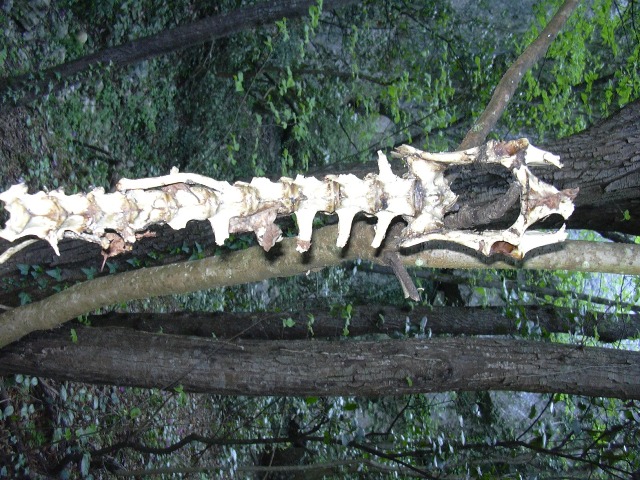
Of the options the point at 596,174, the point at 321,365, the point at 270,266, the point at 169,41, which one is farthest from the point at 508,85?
the point at 169,41

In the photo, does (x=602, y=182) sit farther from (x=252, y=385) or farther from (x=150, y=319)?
(x=150, y=319)

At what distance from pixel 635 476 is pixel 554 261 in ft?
7.65

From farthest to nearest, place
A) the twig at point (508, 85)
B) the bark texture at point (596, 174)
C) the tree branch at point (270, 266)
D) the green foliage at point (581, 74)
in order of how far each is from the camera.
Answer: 1. the green foliage at point (581, 74)
2. the bark texture at point (596, 174)
3. the twig at point (508, 85)
4. the tree branch at point (270, 266)

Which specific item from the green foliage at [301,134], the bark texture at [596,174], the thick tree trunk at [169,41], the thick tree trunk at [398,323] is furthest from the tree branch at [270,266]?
the thick tree trunk at [169,41]

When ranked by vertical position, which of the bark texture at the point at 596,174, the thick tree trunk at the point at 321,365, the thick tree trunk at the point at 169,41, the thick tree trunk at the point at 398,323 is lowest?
the thick tree trunk at the point at 321,365

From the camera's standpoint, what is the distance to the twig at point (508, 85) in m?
2.45

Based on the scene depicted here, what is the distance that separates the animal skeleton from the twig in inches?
31.5

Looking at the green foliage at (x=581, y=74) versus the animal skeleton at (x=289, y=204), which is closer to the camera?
the animal skeleton at (x=289, y=204)

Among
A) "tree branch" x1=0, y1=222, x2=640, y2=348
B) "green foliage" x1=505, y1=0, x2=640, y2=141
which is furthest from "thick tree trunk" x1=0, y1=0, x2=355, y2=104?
"green foliage" x1=505, y1=0, x2=640, y2=141

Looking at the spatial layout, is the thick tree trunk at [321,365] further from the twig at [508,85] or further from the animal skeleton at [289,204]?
the animal skeleton at [289,204]

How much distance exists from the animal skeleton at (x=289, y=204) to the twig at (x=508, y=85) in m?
0.80

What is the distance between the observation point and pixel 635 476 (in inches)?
150

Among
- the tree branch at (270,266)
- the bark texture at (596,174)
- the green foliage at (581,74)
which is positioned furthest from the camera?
the green foliage at (581,74)

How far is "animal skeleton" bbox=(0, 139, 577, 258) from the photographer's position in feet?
4.31
